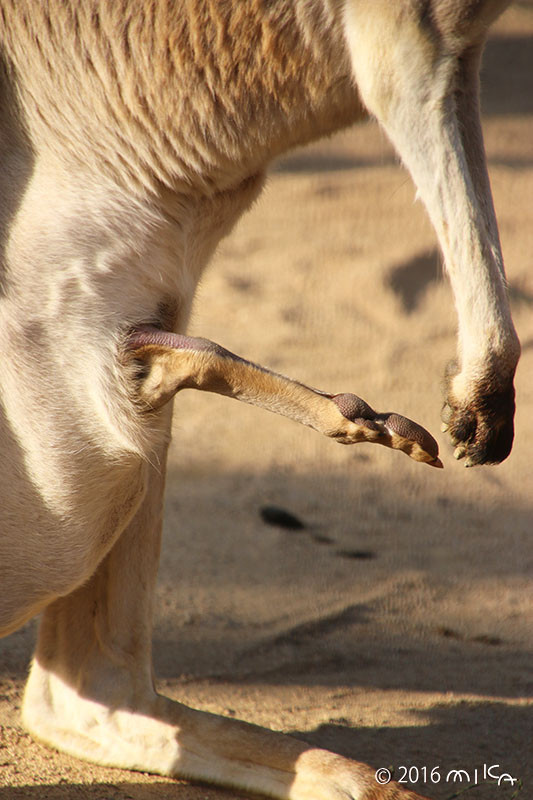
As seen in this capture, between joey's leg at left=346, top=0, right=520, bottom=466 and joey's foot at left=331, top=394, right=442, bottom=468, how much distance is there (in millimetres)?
118

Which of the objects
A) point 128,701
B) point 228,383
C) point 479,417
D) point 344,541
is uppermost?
point 228,383

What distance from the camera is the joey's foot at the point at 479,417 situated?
5.69 feet

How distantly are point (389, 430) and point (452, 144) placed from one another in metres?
0.49

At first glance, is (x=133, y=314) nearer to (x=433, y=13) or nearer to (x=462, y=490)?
(x=433, y=13)

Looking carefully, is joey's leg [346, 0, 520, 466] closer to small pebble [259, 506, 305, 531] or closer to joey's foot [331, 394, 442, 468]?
joey's foot [331, 394, 442, 468]

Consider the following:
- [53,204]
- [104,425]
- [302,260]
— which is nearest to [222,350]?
[104,425]

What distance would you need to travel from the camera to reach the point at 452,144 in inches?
65.0

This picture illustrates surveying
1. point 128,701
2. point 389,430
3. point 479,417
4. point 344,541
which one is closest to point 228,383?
point 389,430

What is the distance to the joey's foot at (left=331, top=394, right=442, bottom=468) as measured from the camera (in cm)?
168

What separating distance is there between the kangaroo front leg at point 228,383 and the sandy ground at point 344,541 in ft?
2.82

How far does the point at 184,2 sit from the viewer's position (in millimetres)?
1684

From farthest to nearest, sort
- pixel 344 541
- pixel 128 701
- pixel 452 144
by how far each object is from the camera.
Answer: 1. pixel 344 541
2. pixel 128 701
3. pixel 452 144

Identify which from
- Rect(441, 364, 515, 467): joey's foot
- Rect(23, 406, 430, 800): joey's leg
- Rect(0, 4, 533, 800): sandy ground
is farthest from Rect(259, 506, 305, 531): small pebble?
Rect(441, 364, 515, 467): joey's foot

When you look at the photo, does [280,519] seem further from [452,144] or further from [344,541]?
[452,144]
